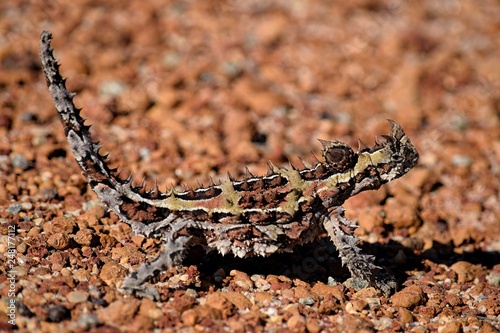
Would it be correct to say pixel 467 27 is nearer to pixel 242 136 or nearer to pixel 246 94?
pixel 246 94

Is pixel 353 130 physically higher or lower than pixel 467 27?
lower

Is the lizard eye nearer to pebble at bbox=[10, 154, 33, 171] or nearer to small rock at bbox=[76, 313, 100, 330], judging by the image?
small rock at bbox=[76, 313, 100, 330]

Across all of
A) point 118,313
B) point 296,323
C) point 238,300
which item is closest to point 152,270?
point 118,313

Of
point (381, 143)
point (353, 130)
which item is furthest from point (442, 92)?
point (381, 143)

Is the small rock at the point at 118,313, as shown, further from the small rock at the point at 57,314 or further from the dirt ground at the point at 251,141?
the small rock at the point at 57,314

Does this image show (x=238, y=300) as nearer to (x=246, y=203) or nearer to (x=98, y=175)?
(x=246, y=203)

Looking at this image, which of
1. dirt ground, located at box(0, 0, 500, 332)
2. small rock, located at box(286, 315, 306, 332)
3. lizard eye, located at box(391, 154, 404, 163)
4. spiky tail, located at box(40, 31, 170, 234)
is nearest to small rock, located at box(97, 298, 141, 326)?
dirt ground, located at box(0, 0, 500, 332)
